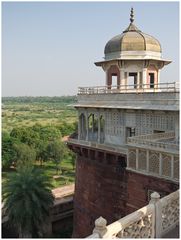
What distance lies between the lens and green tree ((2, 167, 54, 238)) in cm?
1622

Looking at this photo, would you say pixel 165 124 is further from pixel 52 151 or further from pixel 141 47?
pixel 52 151

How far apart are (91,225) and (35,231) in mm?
3435

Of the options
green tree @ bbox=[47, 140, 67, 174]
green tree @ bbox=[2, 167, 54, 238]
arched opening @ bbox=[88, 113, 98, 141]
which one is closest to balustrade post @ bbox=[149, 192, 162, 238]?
arched opening @ bbox=[88, 113, 98, 141]

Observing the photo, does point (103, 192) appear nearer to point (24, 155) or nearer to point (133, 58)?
point (133, 58)

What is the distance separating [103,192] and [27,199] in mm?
4009

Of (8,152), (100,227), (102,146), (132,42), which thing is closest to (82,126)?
(102,146)

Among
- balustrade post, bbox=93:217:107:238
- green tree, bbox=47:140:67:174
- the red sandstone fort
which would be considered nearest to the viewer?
balustrade post, bbox=93:217:107:238

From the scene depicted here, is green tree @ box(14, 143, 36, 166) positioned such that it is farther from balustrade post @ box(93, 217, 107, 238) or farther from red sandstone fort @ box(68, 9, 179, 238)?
balustrade post @ box(93, 217, 107, 238)

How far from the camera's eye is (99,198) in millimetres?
15109

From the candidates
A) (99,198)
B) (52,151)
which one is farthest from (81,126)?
(52,151)

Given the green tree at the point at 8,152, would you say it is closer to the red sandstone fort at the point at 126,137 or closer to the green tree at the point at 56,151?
the green tree at the point at 56,151

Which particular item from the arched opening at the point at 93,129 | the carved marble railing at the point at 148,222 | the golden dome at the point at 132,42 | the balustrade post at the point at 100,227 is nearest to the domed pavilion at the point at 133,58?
the golden dome at the point at 132,42

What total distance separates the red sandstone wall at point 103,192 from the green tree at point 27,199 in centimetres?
183

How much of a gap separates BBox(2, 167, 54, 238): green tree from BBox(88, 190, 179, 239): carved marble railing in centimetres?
1010
